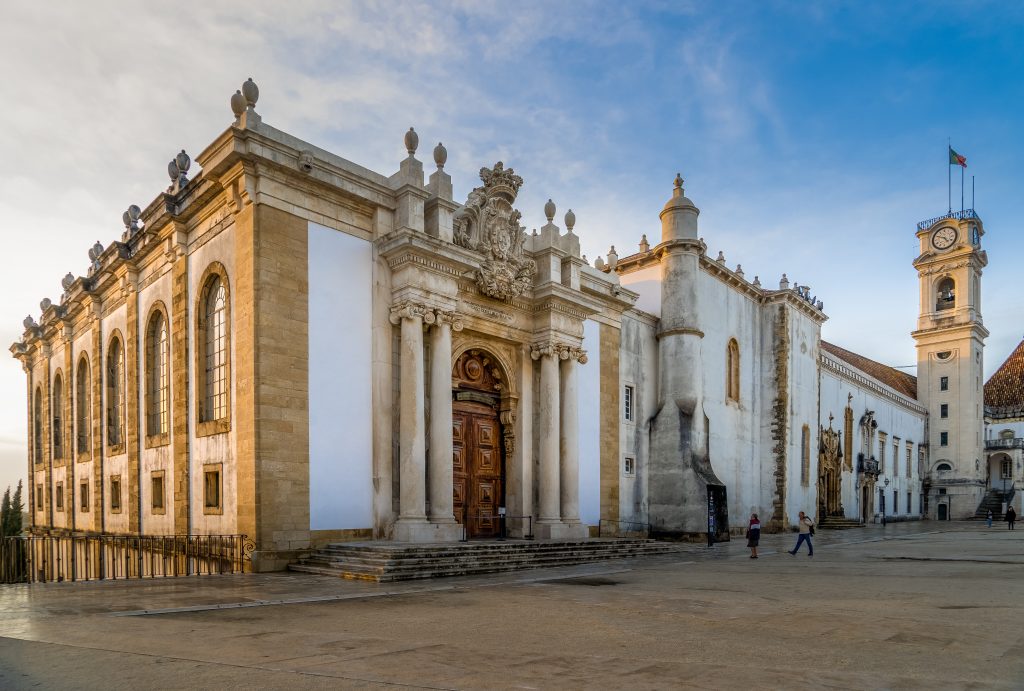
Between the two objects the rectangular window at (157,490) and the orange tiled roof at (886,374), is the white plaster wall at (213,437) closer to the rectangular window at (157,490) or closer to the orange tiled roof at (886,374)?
the rectangular window at (157,490)

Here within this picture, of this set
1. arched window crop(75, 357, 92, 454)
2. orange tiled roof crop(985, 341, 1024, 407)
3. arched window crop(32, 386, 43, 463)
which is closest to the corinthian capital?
arched window crop(75, 357, 92, 454)

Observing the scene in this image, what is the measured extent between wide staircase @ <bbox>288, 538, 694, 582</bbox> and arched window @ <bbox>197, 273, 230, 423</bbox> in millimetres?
4775

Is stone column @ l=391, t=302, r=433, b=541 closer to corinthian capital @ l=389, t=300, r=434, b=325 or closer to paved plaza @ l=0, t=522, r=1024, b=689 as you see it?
→ corinthian capital @ l=389, t=300, r=434, b=325

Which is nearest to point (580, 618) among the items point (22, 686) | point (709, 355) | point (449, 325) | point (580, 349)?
point (22, 686)

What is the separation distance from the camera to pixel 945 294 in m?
58.8

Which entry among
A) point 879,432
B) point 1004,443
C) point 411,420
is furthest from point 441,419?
point 1004,443

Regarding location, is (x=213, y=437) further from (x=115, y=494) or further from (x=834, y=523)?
(x=834, y=523)

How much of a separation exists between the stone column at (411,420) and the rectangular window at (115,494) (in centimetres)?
1132

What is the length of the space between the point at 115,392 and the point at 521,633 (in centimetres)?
2172

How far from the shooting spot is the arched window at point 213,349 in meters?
17.9

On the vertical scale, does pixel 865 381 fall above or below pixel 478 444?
above

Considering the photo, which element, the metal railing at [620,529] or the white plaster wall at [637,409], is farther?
the white plaster wall at [637,409]

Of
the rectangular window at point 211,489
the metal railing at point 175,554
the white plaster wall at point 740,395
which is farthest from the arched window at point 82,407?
the white plaster wall at point 740,395

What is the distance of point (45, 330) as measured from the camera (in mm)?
32438
